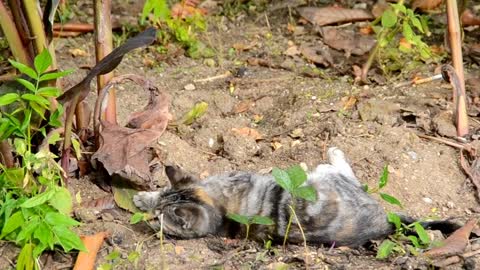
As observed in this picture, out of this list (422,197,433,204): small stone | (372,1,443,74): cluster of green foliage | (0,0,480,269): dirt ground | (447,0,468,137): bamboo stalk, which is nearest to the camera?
(0,0,480,269): dirt ground

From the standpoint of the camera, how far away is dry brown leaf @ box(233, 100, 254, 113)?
4789mm

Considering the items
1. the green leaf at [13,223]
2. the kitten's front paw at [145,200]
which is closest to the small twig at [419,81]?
the kitten's front paw at [145,200]

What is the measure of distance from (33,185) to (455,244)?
1.92 meters

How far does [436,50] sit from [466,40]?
25 cm

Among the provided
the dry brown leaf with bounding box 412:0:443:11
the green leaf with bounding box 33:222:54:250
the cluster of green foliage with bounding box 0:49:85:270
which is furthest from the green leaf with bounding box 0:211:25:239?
the dry brown leaf with bounding box 412:0:443:11

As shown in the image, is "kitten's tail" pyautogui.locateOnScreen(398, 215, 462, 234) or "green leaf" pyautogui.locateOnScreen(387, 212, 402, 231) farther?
"kitten's tail" pyautogui.locateOnScreen(398, 215, 462, 234)

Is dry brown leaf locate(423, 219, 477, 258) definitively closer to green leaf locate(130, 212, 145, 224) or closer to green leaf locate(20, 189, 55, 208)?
green leaf locate(130, 212, 145, 224)

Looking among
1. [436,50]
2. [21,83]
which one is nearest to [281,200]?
[21,83]

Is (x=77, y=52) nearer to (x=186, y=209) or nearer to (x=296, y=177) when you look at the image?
(x=186, y=209)

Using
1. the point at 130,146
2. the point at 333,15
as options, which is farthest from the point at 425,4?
the point at 130,146

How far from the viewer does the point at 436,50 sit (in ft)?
17.6

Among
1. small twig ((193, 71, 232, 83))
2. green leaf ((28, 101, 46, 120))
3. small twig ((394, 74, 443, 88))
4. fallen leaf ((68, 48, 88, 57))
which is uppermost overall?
green leaf ((28, 101, 46, 120))

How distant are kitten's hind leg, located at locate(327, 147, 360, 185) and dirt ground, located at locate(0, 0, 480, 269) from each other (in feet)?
0.23

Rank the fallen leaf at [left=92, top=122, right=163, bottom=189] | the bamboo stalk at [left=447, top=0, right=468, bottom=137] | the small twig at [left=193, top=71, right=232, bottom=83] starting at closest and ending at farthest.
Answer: the fallen leaf at [left=92, top=122, right=163, bottom=189]
the bamboo stalk at [left=447, top=0, right=468, bottom=137]
the small twig at [left=193, top=71, right=232, bottom=83]
